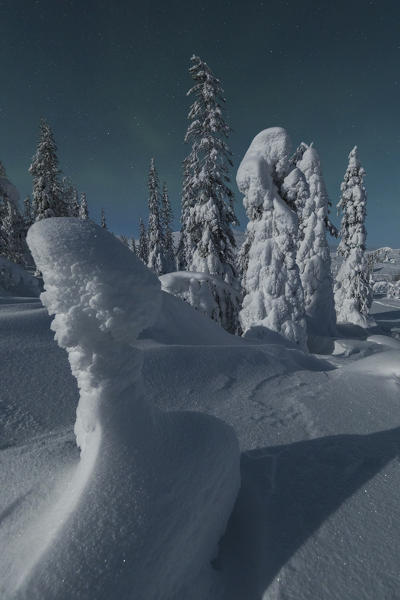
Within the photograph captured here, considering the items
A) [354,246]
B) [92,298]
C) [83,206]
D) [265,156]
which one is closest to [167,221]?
[83,206]

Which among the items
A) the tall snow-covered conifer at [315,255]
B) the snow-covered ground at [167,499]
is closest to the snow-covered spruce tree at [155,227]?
the tall snow-covered conifer at [315,255]

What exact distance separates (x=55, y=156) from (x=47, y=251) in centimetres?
2530

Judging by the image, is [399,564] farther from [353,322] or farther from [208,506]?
[353,322]

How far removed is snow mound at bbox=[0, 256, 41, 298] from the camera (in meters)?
13.6

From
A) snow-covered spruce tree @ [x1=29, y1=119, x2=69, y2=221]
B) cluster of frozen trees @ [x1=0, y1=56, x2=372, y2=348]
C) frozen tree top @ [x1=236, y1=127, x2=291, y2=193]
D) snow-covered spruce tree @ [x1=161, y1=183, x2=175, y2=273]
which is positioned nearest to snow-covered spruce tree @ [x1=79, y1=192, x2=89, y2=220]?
snow-covered spruce tree @ [x1=161, y1=183, x2=175, y2=273]

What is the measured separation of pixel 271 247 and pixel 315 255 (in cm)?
816

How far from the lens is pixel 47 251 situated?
154 cm

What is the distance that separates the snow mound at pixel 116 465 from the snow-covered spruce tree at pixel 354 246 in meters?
21.8

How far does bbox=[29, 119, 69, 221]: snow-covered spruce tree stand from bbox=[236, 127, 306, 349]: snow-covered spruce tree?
15923mm

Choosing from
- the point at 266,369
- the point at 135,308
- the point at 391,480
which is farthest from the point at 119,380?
the point at 266,369

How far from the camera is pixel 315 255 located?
1811cm

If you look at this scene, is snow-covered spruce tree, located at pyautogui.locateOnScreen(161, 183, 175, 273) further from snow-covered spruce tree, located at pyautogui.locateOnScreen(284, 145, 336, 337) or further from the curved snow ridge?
the curved snow ridge

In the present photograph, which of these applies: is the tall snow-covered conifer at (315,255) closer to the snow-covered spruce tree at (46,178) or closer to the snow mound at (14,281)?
the snow mound at (14,281)

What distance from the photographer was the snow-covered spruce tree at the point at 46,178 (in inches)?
824
